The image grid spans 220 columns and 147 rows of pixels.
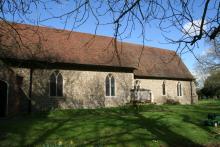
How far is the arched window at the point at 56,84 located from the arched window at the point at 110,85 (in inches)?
193

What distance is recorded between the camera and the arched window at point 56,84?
28.0 m

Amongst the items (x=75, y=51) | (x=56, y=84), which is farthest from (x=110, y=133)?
(x=75, y=51)

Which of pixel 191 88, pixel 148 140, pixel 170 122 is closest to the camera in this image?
pixel 148 140

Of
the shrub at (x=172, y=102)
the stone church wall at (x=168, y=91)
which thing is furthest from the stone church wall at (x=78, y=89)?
the shrub at (x=172, y=102)

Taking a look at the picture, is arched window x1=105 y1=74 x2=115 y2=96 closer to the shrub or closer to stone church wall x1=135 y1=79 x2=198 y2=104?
stone church wall x1=135 y1=79 x2=198 y2=104

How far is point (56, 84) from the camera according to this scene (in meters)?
28.2

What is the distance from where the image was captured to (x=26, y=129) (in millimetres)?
16906

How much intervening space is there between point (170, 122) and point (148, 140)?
17.4ft

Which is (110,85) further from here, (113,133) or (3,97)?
(113,133)

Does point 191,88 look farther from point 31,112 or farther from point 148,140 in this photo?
point 148,140

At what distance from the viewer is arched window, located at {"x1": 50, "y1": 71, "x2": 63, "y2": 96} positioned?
2798cm

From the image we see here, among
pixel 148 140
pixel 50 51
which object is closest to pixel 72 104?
pixel 50 51

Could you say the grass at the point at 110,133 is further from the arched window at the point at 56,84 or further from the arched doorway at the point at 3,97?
the arched window at the point at 56,84

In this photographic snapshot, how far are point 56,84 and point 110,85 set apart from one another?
589 centimetres
